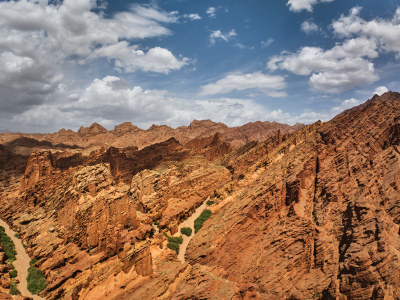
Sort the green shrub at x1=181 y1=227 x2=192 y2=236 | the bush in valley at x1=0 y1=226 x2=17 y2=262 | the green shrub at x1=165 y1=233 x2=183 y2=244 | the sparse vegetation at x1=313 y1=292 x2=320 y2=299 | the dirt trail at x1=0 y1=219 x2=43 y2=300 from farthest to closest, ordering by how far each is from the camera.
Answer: the green shrub at x1=181 y1=227 x2=192 y2=236 → the green shrub at x1=165 y1=233 x2=183 y2=244 → the bush in valley at x1=0 y1=226 x2=17 y2=262 → the dirt trail at x1=0 y1=219 x2=43 y2=300 → the sparse vegetation at x1=313 y1=292 x2=320 y2=299

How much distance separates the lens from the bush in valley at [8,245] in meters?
35.6

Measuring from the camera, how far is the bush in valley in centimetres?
3564

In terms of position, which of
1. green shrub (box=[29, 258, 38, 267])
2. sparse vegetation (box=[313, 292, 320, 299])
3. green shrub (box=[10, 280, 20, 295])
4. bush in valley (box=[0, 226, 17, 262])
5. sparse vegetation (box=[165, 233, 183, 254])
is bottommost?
sparse vegetation (box=[313, 292, 320, 299])

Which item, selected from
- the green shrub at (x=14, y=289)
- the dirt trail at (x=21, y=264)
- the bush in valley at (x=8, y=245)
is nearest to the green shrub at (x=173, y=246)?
the dirt trail at (x=21, y=264)

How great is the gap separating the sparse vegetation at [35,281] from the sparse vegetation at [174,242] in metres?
17.4

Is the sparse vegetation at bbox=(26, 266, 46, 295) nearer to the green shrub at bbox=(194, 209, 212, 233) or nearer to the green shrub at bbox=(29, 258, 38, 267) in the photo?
the green shrub at bbox=(29, 258, 38, 267)

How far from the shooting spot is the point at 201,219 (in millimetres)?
50469

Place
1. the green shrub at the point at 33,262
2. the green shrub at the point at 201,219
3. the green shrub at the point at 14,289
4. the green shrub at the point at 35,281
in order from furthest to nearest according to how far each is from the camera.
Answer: the green shrub at the point at 201,219
the green shrub at the point at 33,262
the green shrub at the point at 35,281
the green shrub at the point at 14,289

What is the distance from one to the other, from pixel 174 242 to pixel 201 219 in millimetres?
9101

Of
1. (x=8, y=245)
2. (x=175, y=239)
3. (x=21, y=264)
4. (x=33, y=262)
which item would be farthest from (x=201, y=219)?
(x=8, y=245)

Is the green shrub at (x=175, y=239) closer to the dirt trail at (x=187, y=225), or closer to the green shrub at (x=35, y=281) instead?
the dirt trail at (x=187, y=225)

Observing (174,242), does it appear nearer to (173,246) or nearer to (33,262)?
(173,246)

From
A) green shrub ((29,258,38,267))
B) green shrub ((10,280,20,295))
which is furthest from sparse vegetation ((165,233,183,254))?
green shrub ((10,280,20,295))

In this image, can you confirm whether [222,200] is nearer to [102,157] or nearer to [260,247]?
[260,247]
